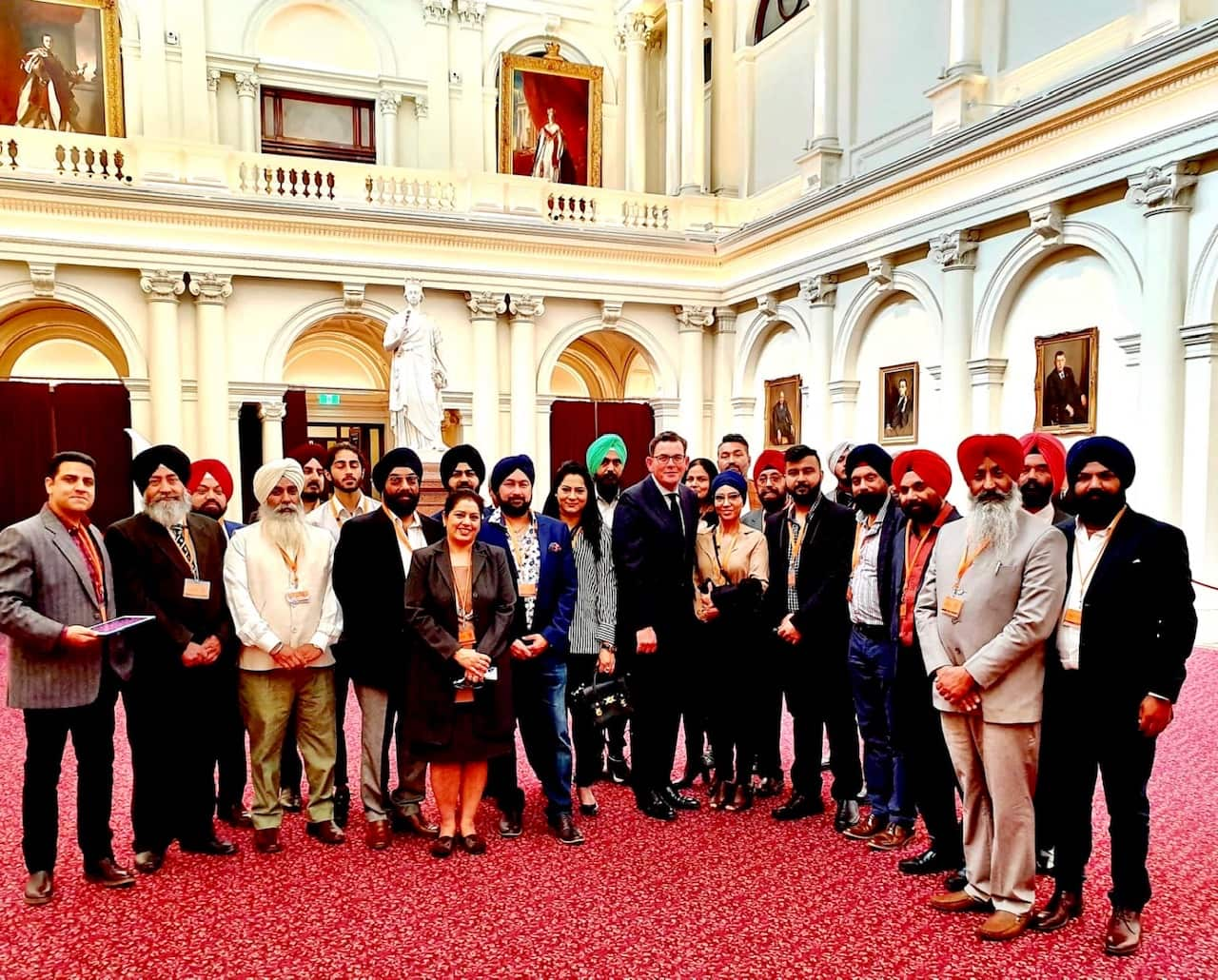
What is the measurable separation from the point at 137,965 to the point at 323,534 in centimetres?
192

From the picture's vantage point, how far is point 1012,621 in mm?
3229

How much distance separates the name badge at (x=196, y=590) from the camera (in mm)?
4059

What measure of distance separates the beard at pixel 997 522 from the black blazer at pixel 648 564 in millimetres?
1670

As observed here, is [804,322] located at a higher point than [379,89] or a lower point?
lower

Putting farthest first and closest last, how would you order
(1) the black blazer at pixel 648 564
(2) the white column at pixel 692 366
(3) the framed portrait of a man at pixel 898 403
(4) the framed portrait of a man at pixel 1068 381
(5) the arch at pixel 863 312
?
(2) the white column at pixel 692 366 → (3) the framed portrait of a man at pixel 898 403 → (5) the arch at pixel 863 312 → (4) the framed portrait of a man at pixel 1068 381 → (1) the black blazer at pixel 648 564

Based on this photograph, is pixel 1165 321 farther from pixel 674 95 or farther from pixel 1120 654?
pixel 674 95

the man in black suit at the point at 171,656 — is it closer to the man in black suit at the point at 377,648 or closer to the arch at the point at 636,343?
the man in black suit at the point at 377,648

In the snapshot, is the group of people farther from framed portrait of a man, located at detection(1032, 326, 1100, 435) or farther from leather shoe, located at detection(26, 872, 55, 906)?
framed portrait of a man, located at detection(1032, 326, 1100, 435)

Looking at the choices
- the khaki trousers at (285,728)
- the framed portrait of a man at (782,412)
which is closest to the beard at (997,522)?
the khaki trousers at (285,728)

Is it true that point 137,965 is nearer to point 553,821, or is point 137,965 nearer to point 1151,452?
point 553,821

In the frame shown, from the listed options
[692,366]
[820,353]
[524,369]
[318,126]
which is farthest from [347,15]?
[820,353]

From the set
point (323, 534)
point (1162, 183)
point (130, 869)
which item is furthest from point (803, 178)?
point (130, 869)

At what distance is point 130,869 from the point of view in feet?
12.8

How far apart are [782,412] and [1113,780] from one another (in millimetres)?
13448
